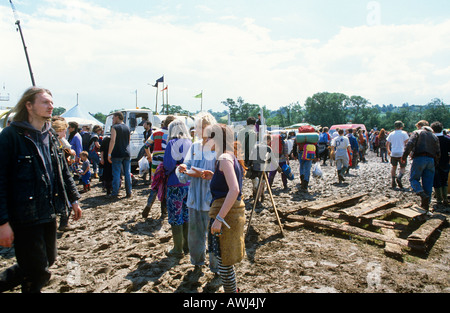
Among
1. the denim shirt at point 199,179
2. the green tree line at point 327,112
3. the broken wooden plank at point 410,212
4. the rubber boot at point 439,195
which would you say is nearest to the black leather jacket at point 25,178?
the denim shirt at point 199,179

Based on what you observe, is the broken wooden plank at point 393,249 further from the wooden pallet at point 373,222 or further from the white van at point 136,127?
the white van at point 136,127

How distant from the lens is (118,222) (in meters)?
5.52

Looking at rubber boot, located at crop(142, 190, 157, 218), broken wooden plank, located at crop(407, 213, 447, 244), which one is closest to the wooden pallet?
broken wooden plank, located at crop(407, 213, 447, 244)

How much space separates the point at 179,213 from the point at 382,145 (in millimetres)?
17093

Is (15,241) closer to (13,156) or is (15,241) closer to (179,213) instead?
(13,156)

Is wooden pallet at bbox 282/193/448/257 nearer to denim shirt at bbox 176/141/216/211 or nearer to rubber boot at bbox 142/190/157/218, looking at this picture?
denim shirt at bbox 176/141/216/211

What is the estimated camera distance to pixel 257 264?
379 centimetres

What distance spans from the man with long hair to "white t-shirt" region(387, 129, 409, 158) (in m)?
9.67

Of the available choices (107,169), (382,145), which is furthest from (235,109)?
(107,169)

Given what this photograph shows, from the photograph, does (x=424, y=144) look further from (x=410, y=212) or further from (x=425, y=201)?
(x=410, y=212)

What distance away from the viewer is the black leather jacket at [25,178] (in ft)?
7.13

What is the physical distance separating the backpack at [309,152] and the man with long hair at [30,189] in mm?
7122

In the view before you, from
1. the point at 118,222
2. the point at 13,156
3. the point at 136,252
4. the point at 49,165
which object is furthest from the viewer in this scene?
the point at 118,222
